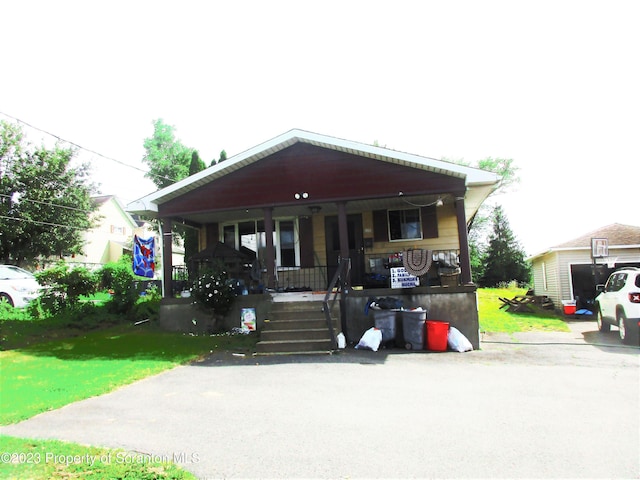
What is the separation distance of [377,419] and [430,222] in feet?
31.2

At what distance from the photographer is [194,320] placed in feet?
38.8

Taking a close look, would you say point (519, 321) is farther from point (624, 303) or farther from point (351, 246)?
point (351, 246)

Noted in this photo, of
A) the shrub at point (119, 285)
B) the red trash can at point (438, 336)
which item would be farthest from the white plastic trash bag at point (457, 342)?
the shrub at point (119, 285)

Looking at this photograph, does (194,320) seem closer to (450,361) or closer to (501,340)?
(450,361)

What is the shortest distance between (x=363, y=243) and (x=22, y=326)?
33.1 ft

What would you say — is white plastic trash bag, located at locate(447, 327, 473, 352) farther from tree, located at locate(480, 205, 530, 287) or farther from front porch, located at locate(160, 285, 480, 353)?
tree, located at locate(480, 205, 530, 287)

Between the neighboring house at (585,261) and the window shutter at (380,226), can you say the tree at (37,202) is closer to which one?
the window shutter at (380,226)

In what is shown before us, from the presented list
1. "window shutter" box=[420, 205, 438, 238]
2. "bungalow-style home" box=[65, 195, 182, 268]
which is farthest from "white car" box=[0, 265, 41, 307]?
"bungalow-style home" box=[65, 195, 182, 268]

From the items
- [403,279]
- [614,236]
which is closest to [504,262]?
[614,236]

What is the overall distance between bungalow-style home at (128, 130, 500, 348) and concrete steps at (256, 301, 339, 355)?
8.4 inches

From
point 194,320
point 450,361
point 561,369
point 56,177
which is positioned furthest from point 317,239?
point 56,177

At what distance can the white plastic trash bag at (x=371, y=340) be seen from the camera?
9.26 metres

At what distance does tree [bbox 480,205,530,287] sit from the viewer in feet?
114

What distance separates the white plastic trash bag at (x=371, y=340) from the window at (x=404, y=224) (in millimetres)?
4806
